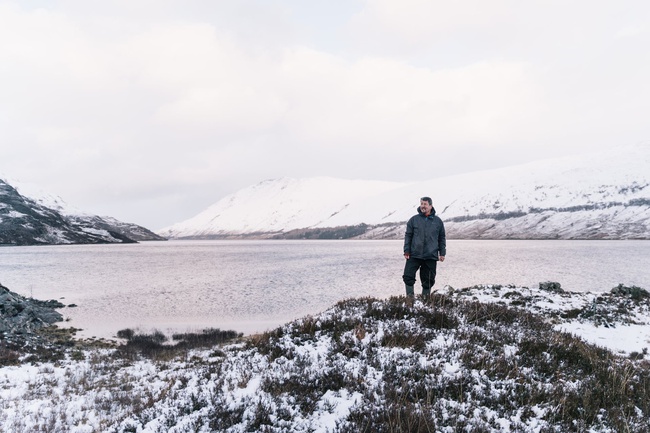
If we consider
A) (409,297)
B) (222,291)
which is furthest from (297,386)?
(222,291)

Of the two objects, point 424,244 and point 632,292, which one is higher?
point 424,244

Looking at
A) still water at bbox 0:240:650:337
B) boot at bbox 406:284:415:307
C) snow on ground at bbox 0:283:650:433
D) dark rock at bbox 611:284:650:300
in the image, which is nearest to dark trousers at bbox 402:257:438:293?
boot at bbox 406:284:415:307

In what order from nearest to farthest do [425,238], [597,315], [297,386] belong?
1. [297,386]
2. [425,238]
3. [597,315]

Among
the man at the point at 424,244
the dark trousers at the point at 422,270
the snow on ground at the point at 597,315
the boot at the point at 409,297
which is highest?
the man at the point at 424,244

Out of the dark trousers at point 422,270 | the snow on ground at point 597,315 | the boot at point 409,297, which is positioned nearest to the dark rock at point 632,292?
the snow on ground at point 597,315

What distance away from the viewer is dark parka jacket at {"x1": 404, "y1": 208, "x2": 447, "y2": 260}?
12.8m

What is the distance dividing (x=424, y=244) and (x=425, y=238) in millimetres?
214

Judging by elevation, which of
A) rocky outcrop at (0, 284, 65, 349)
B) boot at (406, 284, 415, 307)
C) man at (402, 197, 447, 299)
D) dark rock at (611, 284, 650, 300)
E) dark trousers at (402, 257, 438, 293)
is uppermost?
man at (402, 197, 447, 299)

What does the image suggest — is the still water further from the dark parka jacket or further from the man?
the dark parka jacket

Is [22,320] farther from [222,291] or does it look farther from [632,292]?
[632,292]

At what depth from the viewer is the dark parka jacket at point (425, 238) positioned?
1282cm

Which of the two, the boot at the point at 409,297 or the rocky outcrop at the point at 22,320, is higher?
the boot at the point at 409,297

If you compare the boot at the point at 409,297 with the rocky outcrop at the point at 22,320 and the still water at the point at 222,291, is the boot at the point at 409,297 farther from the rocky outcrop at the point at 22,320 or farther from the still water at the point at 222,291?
the rocky outcrop at the point at 22,320

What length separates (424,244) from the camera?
42.4 ft
